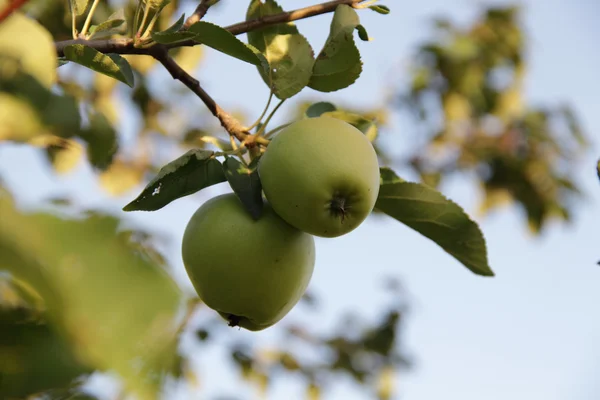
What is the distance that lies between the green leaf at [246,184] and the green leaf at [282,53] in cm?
17

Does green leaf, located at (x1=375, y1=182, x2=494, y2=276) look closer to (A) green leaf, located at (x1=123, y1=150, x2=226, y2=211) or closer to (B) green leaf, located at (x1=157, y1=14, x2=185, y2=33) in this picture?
(A) green leaf, located at (x1=123, y1=150, x2=226, y2=211)

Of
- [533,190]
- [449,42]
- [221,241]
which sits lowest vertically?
[221,241]

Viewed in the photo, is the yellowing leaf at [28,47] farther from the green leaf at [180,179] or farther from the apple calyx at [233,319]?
the apple calyx at [233,319]

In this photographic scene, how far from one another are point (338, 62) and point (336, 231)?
321 millimetres

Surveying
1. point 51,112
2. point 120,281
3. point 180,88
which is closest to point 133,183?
point 180,88

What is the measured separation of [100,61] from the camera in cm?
110

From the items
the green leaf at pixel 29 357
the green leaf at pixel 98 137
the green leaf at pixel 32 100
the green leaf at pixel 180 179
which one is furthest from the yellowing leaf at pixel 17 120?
the green leaf at pixel 180 179

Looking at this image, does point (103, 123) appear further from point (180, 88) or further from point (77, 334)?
point (180, 88)

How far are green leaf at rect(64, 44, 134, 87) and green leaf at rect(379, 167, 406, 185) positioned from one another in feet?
1.62

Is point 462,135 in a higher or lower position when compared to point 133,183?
higher

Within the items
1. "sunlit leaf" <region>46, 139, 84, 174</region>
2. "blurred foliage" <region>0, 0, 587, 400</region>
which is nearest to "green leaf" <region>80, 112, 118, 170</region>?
"blurred foliage" <region>0, 0, 587, 400</region>

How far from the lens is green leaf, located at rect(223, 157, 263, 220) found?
1105mm

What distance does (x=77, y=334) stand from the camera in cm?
38

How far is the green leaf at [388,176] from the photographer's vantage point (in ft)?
4.14
